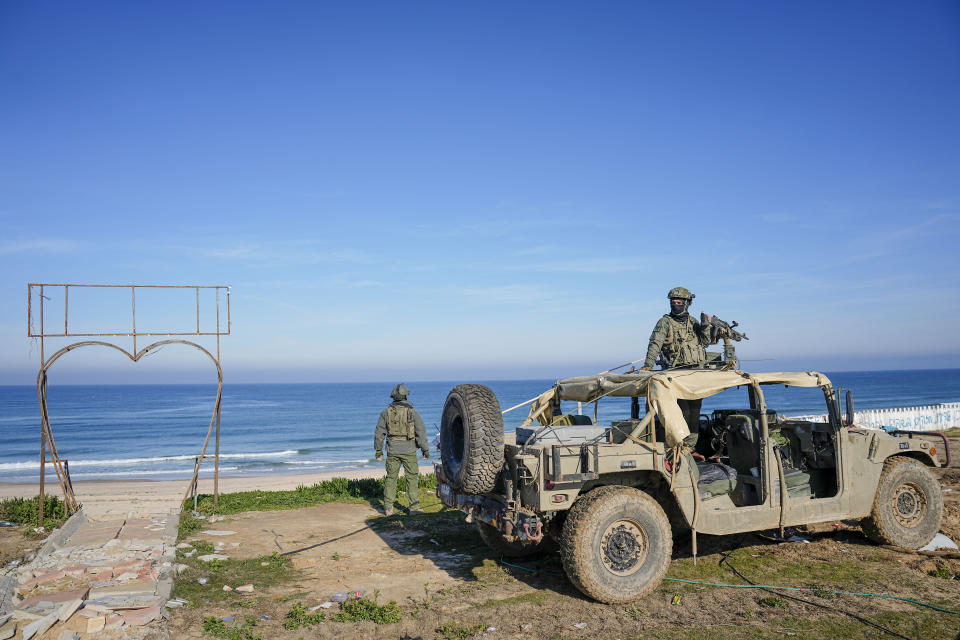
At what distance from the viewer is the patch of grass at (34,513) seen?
33.0 feet

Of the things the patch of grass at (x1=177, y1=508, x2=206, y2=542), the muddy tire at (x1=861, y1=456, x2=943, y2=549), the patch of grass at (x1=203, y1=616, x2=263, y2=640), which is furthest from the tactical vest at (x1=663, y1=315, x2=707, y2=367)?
the patch of grass at (x1=177, y1=508, x2=206, y2=542)

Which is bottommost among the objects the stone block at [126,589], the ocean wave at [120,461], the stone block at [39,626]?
the ocean wave at [120,461]

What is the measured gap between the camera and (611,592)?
6.11m

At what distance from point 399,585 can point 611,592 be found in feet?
7.38

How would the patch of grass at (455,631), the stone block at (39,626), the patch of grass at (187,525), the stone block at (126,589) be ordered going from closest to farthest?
the stone block at (39,626), the patch of grass at (455,631), the stone block at (126,589), the patch of grass at (187,525)

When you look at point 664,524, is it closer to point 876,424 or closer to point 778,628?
point 778,628

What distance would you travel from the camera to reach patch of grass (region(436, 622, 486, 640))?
5.51 metres

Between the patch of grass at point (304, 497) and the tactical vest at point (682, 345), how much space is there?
582 cm

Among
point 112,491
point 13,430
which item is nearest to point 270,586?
point 112,491

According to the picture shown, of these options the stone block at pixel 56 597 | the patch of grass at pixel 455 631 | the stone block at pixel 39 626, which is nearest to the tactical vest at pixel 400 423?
the stone block at pixel 56 597

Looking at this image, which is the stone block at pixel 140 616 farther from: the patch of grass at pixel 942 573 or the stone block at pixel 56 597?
the patch of grass at pixel 942 573

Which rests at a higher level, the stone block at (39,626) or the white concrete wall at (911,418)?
the stone block at (39,626)

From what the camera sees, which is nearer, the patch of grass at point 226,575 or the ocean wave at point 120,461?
the patch of grass at point 226,575

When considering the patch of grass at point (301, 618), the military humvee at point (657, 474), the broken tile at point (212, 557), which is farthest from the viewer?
the broken tile at point (212, 557)
